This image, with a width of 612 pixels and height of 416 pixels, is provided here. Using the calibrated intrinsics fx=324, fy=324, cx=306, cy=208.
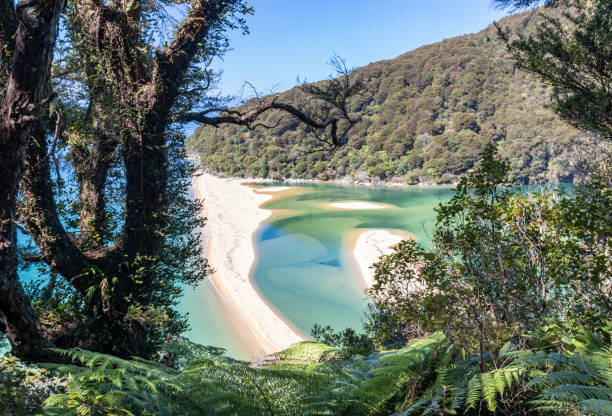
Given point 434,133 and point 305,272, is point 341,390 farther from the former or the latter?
point 434,133

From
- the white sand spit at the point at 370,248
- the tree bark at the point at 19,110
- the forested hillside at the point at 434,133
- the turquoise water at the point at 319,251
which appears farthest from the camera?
the forested hillside at the point at 434,133

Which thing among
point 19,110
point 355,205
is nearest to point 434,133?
point 355,205

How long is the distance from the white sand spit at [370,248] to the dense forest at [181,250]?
10.7 meters

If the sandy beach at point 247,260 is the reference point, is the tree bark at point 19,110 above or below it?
above

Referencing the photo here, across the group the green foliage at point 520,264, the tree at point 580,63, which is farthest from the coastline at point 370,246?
the green foliage at point 520,264

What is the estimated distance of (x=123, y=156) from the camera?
12.1 ft

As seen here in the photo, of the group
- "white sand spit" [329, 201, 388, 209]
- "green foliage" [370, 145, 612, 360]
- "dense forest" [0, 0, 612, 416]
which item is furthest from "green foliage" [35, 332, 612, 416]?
"white sand spit" [329, 201, 388, 209]

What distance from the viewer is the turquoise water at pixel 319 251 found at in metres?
12.5

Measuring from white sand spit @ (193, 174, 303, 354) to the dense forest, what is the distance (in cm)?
141

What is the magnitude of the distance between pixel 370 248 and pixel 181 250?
15017mm

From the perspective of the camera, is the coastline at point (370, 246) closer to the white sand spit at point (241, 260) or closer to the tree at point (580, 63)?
→ the white sand spit at point (241, 260)

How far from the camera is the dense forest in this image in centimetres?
123

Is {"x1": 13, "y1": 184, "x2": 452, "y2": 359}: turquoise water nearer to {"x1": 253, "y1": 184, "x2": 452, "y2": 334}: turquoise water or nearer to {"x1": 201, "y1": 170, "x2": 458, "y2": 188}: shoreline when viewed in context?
{"x1": 253, "y1": 184, "x2": 452, "y2": 334}: turquoise water

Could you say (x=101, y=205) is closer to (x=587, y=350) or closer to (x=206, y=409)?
Answer: (x=206, y=409)
